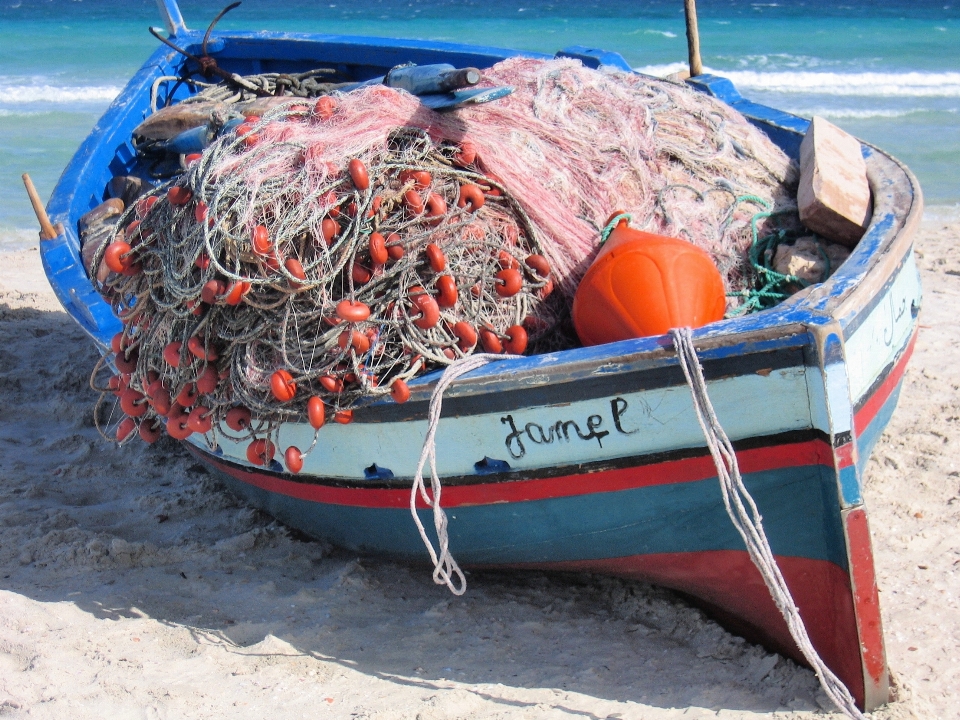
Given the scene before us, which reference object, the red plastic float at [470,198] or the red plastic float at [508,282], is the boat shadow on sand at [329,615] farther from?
the red plastic float at [470,198]

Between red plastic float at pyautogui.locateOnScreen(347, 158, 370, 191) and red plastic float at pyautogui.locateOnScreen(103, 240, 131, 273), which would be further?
Result: red plastic float at pyautogui.locateOnScreen(103, 240, 131, 273)

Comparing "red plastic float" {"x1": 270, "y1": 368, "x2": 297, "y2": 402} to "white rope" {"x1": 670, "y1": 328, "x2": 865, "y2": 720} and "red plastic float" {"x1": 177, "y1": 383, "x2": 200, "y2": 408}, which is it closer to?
"red plastic float" {"x1": 177, "y1": 383, "x2": 200, "y2": 408}

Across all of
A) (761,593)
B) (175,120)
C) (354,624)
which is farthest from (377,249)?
(175,120)

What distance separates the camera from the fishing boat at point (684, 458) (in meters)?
2.67

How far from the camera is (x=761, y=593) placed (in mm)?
3053

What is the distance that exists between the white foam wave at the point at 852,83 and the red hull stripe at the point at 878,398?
38.7 ft

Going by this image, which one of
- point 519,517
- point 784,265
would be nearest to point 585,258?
point 784,265

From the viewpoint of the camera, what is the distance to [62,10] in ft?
90.1

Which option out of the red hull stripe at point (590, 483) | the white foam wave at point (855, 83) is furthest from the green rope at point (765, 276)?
the white foam wave at point (855, 83)

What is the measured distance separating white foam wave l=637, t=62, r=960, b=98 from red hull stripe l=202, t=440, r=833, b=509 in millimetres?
12502

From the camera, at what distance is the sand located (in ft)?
9.88

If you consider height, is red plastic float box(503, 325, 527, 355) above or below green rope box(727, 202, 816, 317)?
above

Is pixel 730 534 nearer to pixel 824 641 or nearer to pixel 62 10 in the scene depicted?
pixel 824 641

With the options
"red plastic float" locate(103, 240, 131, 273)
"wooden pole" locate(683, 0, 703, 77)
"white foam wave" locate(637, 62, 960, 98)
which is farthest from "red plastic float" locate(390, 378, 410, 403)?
"white foam wave" locate(637, 62, 960, 98)
